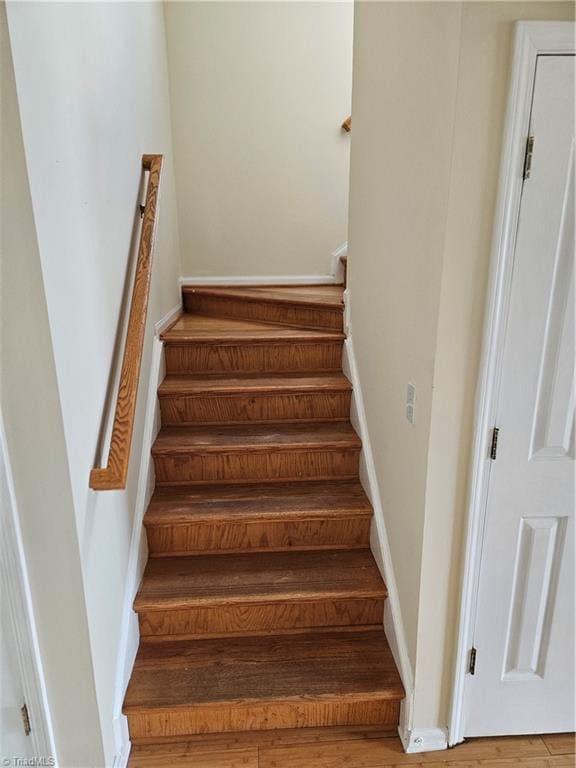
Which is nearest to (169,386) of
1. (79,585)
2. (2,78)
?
(79,585)

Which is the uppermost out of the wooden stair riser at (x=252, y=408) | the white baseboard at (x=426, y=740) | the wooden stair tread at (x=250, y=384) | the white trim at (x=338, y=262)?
the white trim at (x=338, y=262)

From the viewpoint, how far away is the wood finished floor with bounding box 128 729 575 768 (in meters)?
1.65

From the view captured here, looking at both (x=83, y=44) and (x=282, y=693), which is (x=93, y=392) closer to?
(x=83, y=44)

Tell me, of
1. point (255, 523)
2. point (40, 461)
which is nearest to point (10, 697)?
point (40, 461)

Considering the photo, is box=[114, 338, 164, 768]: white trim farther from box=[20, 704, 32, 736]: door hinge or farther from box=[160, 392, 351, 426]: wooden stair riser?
box=[20, 704, 32, 736]: door hinge

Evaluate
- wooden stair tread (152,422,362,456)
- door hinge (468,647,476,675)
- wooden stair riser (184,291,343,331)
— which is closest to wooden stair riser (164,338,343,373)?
wooden stair riser (184,291,343,331)

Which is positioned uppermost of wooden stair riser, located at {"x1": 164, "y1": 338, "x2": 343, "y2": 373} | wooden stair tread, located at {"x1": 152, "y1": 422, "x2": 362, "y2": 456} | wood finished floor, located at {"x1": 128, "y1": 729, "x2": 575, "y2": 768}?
wooden stair riser, located at {"x1": 164, "y1": 338, "x2": 343, "y2": 373}

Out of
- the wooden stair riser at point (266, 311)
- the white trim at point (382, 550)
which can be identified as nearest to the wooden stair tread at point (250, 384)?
the white trim at point (382, 550)

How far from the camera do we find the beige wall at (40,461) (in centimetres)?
107

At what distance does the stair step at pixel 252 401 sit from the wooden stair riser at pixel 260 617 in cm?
88

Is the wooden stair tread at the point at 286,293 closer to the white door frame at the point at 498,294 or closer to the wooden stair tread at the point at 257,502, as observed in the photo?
the wooden stair tread at the point at 257,502

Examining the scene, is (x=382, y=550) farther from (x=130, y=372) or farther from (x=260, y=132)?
(x=260, y=132)

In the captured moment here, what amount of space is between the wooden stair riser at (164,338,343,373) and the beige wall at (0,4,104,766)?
57.7 inches

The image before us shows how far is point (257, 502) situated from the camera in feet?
7.09
